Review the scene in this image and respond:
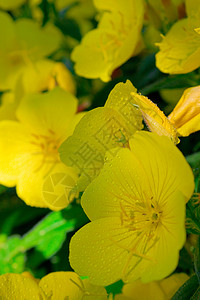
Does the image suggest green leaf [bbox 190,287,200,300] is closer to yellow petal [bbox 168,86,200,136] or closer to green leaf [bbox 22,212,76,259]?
yellow petal [bbox 168,86,200,136]

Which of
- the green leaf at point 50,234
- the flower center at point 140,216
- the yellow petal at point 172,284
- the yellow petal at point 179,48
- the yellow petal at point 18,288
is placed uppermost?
the yellow petal at point 179,48

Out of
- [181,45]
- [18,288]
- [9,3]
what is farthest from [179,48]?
[9,3]

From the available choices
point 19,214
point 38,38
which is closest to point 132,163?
point 19,214

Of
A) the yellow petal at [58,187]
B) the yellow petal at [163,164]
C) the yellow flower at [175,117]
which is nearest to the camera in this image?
the yellow petal at [163,164]

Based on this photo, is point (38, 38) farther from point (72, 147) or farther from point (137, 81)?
point (72, 147)

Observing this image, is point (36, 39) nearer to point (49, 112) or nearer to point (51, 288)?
point (49, 112)

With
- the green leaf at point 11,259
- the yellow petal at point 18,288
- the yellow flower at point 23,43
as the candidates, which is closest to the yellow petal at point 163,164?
the yellow petal at point 18,288

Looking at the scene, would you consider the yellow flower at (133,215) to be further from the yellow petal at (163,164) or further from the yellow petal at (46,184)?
the yellow petal at (46,184)
